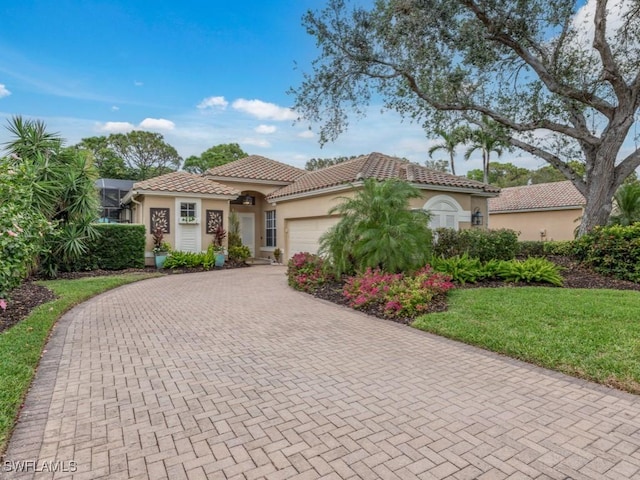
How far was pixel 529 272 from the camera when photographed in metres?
10.1

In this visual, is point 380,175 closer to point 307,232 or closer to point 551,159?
point 307,232

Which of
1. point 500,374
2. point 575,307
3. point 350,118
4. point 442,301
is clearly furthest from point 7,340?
point 350,118

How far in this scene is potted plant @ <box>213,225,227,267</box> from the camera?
1678 centimetres

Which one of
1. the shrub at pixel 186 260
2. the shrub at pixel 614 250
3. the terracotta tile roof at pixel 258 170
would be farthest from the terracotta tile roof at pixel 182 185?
the shrub at pixel 614 250

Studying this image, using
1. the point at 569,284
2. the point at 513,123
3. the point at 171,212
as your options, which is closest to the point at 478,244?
the point at 569,284

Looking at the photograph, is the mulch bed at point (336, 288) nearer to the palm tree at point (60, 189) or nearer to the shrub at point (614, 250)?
the shrub at point (614, 250)

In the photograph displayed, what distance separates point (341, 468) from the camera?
2748 mm

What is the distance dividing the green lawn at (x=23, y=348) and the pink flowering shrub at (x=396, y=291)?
576 centimetres

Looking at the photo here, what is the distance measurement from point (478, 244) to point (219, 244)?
11.3 meters

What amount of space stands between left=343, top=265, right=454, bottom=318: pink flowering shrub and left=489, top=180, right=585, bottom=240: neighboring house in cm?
1929

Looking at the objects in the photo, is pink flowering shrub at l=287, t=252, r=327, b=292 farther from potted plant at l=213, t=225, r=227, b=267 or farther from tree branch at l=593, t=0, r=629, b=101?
tree branch at l=593, t=0, r=629, b=101

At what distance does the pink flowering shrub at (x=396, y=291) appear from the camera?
7.50 metres

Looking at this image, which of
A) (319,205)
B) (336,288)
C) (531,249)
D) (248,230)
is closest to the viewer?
(336,288)

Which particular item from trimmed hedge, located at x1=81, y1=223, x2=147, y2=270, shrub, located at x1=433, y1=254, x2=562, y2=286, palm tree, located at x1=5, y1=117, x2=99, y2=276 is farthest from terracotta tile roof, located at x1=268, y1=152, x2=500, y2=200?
Answer: palm tree, located at x1=5, y1=117, x2=99, y2=276
